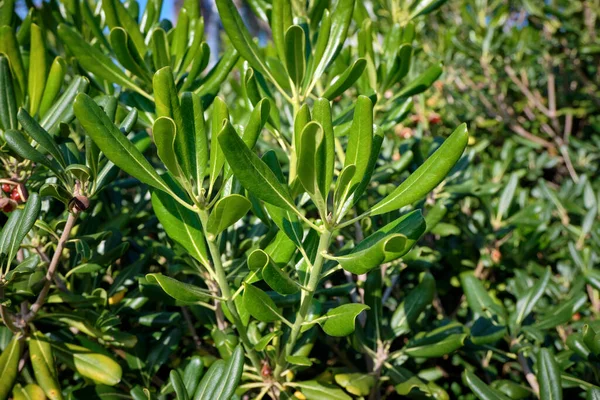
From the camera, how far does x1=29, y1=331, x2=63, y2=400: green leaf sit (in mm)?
1053

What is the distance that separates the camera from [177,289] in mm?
828

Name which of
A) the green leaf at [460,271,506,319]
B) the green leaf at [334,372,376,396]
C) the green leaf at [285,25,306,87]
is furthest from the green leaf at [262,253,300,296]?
the green leaf at [460,271,506,319]

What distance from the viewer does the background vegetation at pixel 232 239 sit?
826 millimetres

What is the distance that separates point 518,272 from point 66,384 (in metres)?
1.38

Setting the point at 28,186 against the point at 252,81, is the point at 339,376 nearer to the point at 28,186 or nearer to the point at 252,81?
the point at 252,81

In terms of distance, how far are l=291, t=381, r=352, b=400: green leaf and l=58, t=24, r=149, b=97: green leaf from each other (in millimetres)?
769

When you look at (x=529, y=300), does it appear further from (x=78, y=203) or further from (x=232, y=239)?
(x=78, y=203)

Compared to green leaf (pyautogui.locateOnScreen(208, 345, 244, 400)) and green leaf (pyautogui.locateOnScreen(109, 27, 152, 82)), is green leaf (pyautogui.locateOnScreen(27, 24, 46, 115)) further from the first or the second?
green leaf (pyautogui.locateOnScreen(208, 345, 244, 400))

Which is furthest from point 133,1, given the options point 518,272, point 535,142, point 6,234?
point 535,142

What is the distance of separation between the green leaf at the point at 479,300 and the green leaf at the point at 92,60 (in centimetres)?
102

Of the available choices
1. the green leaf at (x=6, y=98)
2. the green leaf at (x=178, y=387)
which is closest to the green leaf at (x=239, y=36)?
the green leaf at (x=6, y=98)

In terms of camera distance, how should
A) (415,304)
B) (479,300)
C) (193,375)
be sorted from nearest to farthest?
(193,375) < (415,304) < (479,300)

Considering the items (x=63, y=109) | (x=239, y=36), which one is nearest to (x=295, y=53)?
(x=239, y=36)

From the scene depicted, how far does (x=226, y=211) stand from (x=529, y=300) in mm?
983
